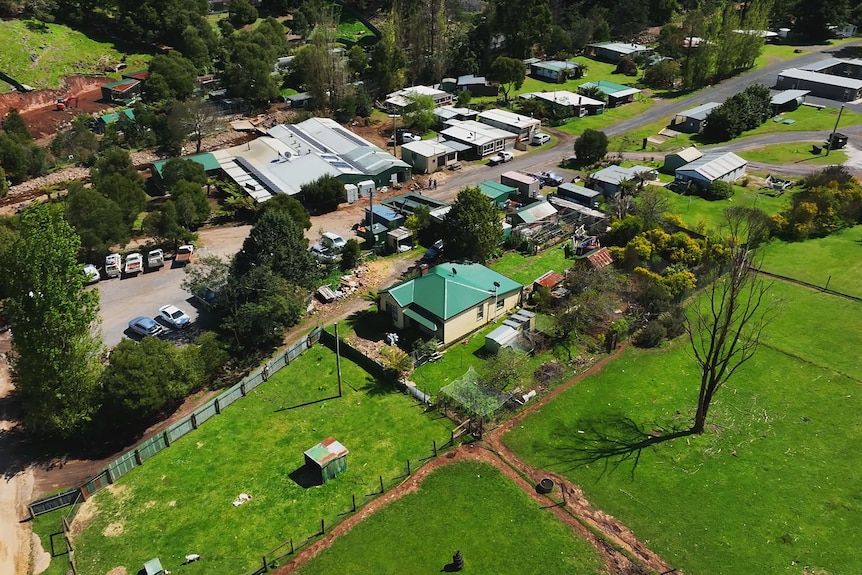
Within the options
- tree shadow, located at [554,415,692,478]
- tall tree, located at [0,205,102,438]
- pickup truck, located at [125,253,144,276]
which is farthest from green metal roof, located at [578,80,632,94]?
tall tree, located at [0,205,102,438]

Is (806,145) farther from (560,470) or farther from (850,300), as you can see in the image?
(560,470)

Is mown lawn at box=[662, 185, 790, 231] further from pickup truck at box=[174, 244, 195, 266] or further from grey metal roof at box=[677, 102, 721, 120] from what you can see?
pickup truck at box=[174, 244, 195, 266]

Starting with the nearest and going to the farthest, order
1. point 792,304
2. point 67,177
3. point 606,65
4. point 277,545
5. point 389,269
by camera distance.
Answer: point 277,545
point 792,304
point 389,269
point 67,177
point 606,65

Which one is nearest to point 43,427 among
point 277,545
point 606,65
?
point 277,545

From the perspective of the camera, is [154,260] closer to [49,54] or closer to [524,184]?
[524,184]

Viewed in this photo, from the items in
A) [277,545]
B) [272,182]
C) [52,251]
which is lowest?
[277,545]

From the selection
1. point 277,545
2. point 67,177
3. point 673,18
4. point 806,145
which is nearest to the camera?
point 277,545

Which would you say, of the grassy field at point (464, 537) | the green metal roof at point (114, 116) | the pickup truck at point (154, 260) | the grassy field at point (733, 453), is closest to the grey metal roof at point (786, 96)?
the grassy field at point (733, 453)

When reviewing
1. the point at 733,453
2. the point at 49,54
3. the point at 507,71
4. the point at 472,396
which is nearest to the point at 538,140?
the point at 507,71
